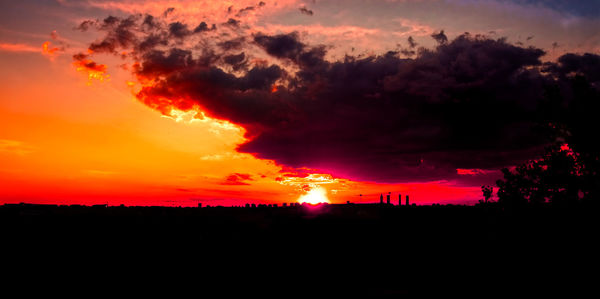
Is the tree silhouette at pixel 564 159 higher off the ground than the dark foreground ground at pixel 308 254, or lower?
higher

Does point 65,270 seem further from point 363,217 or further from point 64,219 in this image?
point 363,217

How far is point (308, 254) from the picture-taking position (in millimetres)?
21578

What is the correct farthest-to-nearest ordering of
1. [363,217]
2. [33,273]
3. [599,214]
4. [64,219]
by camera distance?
1. [363,217]
2. [599,214]
3. [64,219]
4. [33,273]

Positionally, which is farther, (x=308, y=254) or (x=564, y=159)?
(x=564, y=159)

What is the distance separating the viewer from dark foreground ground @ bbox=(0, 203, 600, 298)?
1772 cm

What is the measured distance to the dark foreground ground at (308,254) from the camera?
58.1 feet

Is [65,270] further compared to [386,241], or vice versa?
[386,241]

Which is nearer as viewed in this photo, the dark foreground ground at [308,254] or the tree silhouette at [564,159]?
the dark foreground ground at [308,254]

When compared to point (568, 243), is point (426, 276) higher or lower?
lower

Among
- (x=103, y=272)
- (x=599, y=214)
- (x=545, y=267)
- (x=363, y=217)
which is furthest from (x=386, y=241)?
(x=103, y=272)

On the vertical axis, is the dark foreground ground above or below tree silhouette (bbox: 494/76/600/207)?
below

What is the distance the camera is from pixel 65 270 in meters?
17.6

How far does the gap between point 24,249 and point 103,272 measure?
3672mm

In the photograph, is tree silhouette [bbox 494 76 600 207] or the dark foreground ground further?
tree silhouette [bbox 494 76 600 207]
